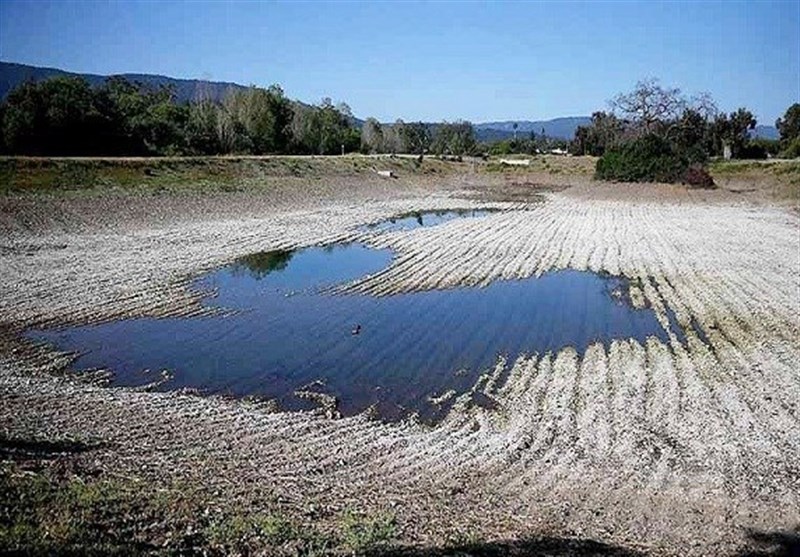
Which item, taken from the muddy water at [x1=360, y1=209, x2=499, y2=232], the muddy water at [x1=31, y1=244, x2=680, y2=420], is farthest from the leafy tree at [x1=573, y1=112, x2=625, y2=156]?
the muddy water at [x1=31, y1=244, x2=680, y2=420]

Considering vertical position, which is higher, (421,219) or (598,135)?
(598,135)

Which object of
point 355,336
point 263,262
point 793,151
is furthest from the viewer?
point 793,151

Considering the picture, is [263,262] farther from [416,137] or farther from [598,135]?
[416,137]

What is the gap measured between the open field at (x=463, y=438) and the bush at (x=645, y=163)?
33311mm

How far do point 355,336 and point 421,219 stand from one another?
89.8 feet

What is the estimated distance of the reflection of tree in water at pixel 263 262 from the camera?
26906mm

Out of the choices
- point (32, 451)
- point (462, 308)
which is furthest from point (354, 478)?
point (462, 308)

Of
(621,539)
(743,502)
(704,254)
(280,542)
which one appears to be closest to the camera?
(280,542)

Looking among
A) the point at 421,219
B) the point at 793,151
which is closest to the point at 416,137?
the point at 793,151

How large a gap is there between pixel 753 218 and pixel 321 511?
138 ft

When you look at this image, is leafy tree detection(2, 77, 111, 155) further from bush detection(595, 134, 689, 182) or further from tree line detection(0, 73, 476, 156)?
bush detection(595, 134, 689, 182)

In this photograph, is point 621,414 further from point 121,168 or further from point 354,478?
point 121,168

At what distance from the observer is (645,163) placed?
62.6 m

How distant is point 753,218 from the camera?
4328cm
